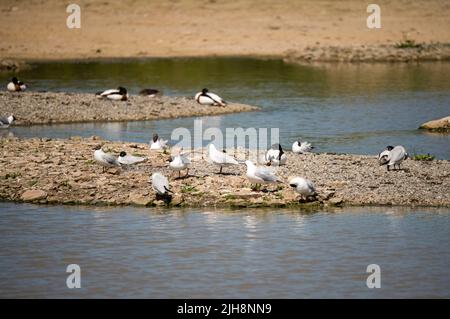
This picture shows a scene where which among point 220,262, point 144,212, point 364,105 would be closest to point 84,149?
point 144,212

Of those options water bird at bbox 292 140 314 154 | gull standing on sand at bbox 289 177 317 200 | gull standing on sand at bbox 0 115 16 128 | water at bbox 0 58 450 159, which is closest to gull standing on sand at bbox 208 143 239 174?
gull standing on sand at bbox 289 177 317 200

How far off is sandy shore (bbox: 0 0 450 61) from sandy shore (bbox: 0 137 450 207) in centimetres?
2494

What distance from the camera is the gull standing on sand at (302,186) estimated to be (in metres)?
16.0

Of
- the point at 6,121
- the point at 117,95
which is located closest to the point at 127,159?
the point at 6,121

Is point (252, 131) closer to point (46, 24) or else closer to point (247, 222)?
point (247, 222)

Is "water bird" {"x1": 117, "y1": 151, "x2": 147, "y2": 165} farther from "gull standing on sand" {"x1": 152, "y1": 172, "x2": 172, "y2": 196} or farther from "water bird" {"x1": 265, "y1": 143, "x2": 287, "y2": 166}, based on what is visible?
"water bird" {"x1": 265, "y1": 143, "x2": 287, "y2": 166}

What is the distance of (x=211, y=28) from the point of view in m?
46.7

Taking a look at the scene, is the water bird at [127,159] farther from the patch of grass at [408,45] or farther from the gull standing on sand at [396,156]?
the patch of grass at [408,45]

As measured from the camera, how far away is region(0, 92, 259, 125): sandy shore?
2686cm

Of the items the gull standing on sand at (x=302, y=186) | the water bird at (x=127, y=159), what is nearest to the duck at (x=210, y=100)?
the water bird at (x=127, y=159)

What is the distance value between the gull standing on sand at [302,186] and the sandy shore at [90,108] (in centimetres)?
1194

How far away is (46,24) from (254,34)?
10.2 meters

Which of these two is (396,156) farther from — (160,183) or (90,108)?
(90,108)

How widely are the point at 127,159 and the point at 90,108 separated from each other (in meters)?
10.3
